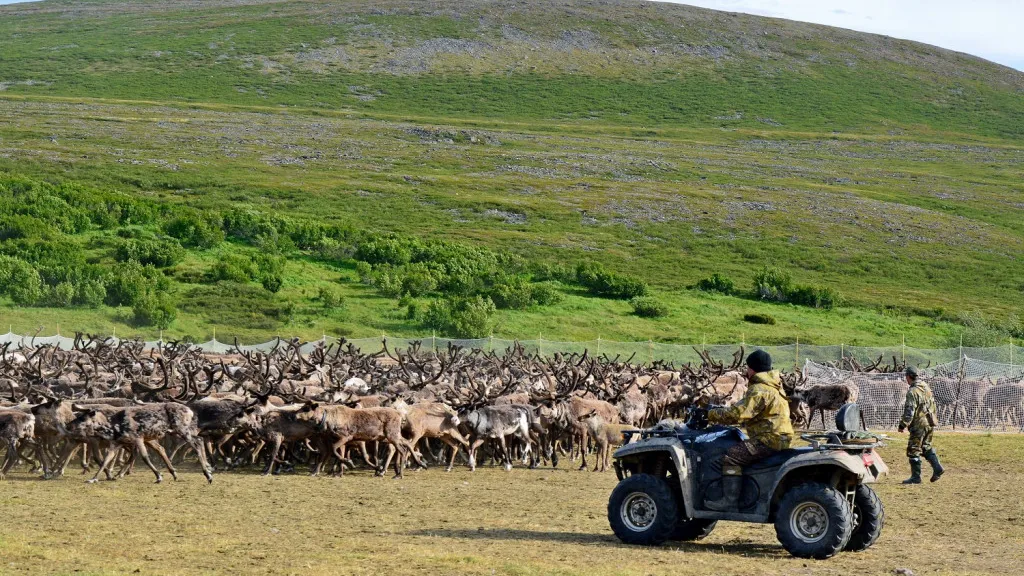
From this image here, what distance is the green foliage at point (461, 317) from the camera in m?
48.7

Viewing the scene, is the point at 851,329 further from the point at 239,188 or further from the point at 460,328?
the point at 239,188

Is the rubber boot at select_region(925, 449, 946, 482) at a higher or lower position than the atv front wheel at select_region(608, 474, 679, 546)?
lower

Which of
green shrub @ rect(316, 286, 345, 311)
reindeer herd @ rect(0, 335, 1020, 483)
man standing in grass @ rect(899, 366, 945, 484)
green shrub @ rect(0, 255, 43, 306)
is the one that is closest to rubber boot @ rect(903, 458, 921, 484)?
man standing in grass @ rect(899, 366, 945, 484)

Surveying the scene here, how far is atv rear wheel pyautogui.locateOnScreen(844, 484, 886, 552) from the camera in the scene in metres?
11.5

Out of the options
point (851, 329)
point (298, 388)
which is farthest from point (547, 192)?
point (298, 388)

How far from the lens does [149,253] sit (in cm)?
5638

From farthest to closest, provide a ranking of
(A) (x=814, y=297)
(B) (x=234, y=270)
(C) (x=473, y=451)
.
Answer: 1. (A) (x=814, y=297)
2. (B) (x=234, y=270)
3. (C) (x=473, y=451)

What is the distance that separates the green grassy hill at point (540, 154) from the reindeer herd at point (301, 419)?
85.3ft

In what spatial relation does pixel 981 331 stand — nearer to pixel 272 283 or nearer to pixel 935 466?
pixel 272 283

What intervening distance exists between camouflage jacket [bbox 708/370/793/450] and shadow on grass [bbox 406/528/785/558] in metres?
1.10

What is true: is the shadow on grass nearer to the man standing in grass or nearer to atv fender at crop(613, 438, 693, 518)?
atv fender at crop(613, 438, 693, 518)

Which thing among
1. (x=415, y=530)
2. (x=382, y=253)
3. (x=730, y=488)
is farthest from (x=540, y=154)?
(x=730, y=488)

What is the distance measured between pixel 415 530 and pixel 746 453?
140 inches

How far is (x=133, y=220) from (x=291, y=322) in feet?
58.5
